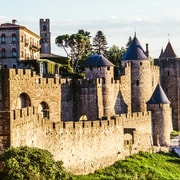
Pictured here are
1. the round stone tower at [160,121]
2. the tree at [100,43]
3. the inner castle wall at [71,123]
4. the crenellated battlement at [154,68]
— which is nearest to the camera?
the inner castle wall at [71,123]

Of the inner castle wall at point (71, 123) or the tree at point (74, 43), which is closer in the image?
the inner castle wall at point (71, 123)

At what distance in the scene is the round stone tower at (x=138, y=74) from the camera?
5403 centimetres

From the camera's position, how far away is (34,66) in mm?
61250

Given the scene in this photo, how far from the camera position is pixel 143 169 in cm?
4075

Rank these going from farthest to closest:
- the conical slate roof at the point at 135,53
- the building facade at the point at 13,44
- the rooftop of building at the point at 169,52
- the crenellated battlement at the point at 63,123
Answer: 1. the building facade at the point at 13,44
2. the rooftop of building at the point at 169,52
3. the conical slate roof at the point at 135,53
4. the crenellated battlement at the point at 63,123

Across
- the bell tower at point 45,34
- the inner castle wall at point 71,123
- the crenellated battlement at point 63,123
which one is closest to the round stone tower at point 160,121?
the inner castle wall at point 71,123

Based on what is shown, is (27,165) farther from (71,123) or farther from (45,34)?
(45,34)

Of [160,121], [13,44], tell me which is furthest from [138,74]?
[13,44]

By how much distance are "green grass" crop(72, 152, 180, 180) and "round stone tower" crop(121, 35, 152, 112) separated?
8309 millimetres

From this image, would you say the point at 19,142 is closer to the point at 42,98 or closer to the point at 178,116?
the point at 42,98

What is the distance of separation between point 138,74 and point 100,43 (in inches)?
1298

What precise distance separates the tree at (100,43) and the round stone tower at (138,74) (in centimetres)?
3050

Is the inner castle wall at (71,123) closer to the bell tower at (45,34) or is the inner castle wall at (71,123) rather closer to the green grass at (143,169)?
the green grass at (143,169)

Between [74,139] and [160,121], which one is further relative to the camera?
[160,121]
